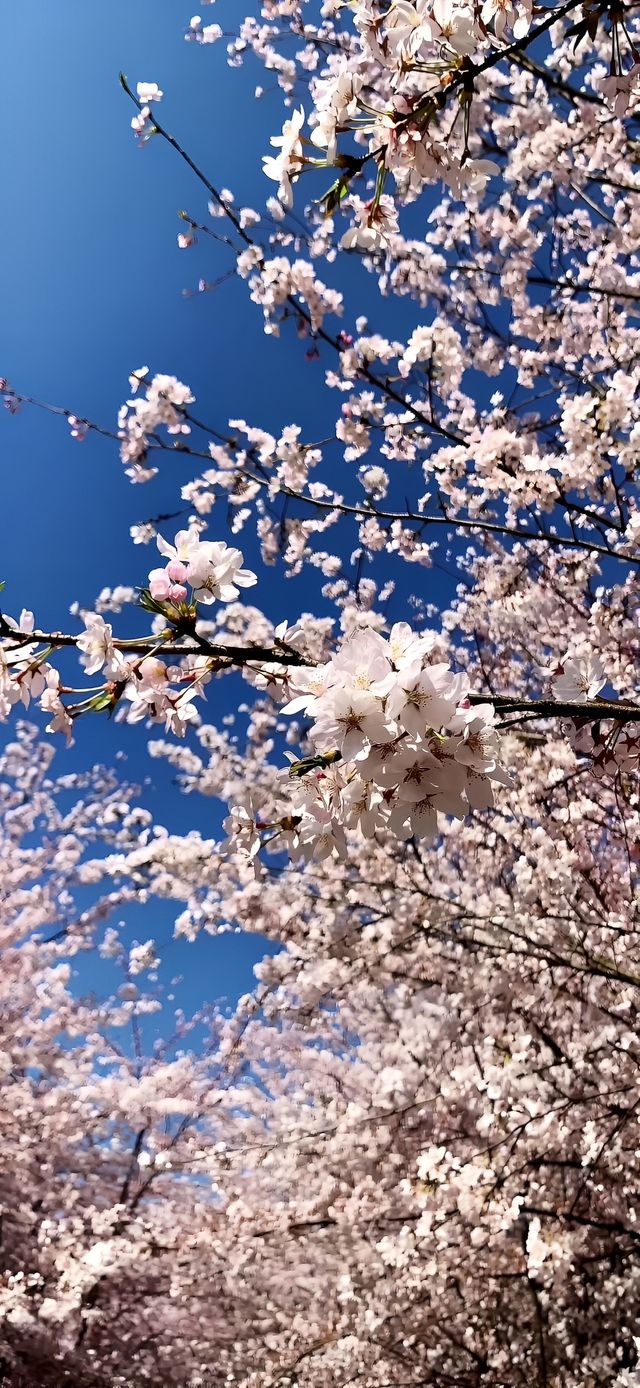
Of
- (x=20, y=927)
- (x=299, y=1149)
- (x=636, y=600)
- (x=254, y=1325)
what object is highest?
(x=20, y=927)

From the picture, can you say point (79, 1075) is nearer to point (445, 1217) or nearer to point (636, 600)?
point (445, 1217)

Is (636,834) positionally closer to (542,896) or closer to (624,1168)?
(542,896)

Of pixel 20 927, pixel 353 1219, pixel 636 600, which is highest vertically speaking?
pixel 20 927

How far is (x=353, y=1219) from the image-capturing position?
6617 millimetres

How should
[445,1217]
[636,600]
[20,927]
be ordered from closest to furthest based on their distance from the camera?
[445,1217] → [636,600] → [20,927]

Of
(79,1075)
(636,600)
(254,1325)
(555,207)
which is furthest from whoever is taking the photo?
(79,1075)

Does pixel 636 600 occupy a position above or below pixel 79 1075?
above

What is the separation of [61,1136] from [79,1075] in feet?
3.16

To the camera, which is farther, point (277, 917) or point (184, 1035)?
point (184, 1035)

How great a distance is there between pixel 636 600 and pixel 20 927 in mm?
10475

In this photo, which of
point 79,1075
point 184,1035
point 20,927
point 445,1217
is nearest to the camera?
point 445,1217

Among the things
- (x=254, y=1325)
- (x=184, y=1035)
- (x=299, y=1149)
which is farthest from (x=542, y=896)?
(x=184, y=1035)

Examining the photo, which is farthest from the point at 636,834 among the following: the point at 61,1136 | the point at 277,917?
the point at 61,1136

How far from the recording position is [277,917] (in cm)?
812
